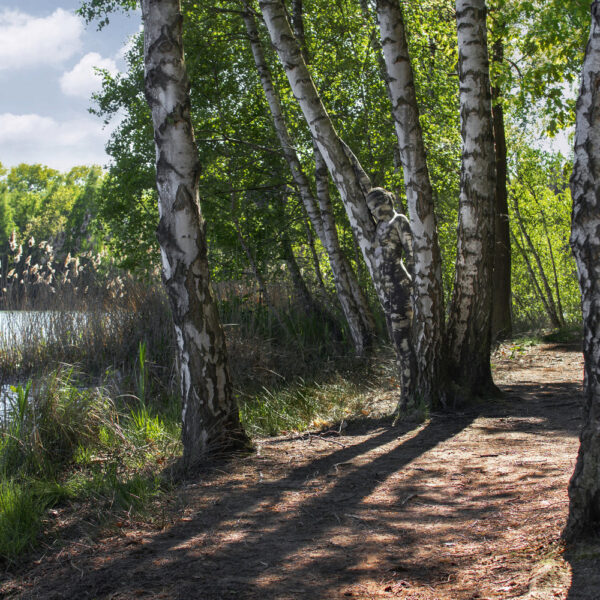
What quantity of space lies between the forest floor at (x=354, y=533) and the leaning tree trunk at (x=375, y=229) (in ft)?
3.91

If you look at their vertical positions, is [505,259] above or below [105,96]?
below

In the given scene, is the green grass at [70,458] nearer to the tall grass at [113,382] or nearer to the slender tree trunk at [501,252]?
the tall grass at [113,382]

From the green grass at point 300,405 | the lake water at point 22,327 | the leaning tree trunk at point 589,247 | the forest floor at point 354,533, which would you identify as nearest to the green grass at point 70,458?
the forest floor at point 354,533

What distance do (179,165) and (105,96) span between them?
1443 centimetres

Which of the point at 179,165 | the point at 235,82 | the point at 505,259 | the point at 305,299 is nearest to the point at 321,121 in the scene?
the point at 179,165

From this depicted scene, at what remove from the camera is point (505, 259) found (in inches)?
488

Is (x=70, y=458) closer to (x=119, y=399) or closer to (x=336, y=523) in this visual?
(x=119, y=399)

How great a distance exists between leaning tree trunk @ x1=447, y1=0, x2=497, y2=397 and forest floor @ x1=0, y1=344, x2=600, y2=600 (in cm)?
130

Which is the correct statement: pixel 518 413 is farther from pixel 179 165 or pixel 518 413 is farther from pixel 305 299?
pixel 305 299

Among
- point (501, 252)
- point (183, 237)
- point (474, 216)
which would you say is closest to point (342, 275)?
point (474, 216)

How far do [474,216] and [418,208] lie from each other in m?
0.56

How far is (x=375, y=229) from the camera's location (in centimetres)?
623

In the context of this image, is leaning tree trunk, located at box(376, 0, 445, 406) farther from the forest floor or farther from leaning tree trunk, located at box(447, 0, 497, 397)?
the forest floor

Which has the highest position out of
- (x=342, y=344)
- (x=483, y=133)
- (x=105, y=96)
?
(x=105, y=96)
